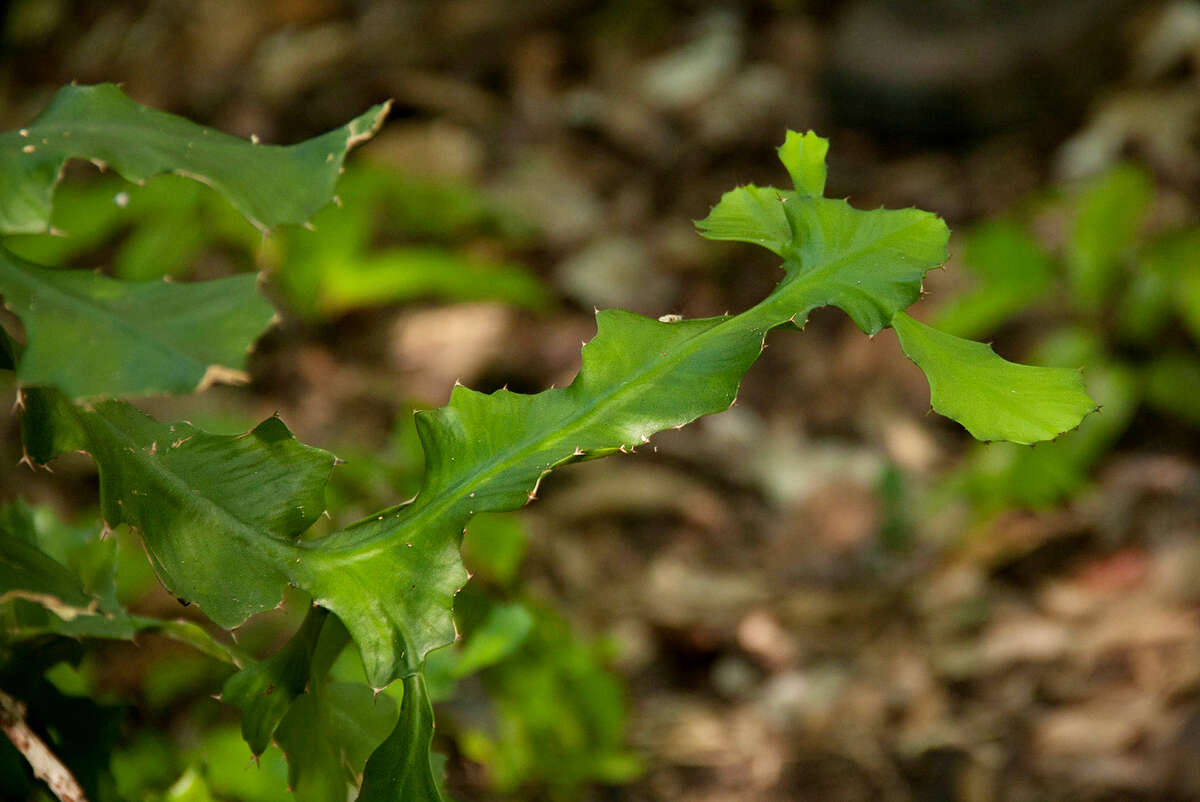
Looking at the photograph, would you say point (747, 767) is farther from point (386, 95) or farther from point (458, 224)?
point (386, 95)

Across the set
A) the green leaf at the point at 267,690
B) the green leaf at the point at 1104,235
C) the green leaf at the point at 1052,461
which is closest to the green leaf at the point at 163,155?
the green leaf at the point at 267,690

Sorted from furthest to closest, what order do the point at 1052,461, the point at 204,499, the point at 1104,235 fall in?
the point at 1104,235 → the point at 1052,461 → the point at 204,499

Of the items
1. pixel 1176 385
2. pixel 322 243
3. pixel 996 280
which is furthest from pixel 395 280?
pixel 1176 385

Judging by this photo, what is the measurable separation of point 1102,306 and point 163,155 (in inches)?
101

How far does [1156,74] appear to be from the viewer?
11.2 feet

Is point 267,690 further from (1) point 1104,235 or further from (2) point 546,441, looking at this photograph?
(1) point 1104,235

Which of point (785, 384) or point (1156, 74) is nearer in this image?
point (785, 384)

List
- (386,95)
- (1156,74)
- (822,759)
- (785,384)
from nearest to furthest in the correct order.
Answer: (822,759) → (785,384) → (1156,74) → (386,95)

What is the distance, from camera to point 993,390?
0.56 m

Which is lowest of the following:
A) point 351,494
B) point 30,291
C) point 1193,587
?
point 1193,587

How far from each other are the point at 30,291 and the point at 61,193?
2990mm

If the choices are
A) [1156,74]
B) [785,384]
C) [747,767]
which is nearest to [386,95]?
[785,384]

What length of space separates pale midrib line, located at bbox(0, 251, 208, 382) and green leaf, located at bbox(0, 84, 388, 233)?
47mm

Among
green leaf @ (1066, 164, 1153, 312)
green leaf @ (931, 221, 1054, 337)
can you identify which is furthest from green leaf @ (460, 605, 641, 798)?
green leaf @ (1066, 164, 1153, 312)
